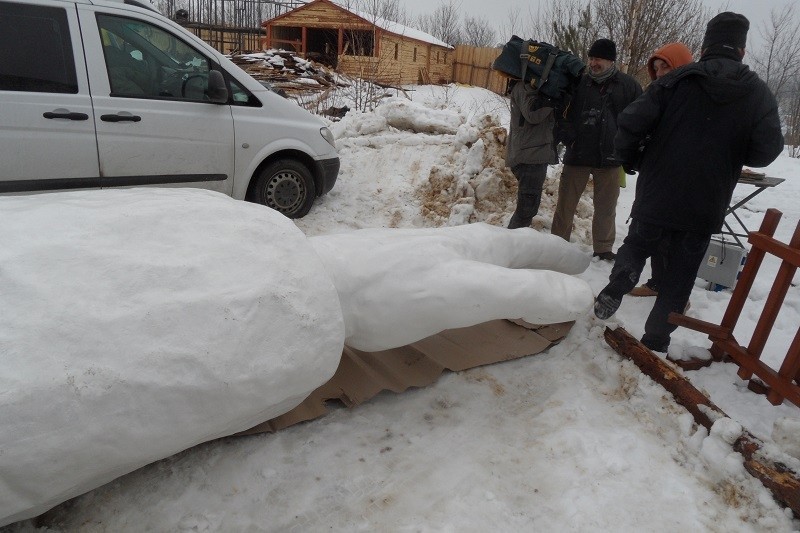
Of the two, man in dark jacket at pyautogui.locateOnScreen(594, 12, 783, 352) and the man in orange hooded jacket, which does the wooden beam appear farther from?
the man in orange hooded jacket

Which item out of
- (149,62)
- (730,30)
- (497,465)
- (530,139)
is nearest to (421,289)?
(497,465)

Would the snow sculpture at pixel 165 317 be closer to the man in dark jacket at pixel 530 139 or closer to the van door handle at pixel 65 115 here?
the man in dark jacket at pixel 530 139

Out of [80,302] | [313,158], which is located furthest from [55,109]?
[80,302]

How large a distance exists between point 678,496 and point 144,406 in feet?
6.71

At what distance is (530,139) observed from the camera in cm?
439

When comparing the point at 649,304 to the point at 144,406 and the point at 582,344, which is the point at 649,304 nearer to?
the point at 582,344

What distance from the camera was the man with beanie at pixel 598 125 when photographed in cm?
421

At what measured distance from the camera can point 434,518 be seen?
6.66 feet

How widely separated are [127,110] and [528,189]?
11.2 ft

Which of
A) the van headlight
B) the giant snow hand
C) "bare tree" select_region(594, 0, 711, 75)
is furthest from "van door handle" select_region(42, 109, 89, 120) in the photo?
"bare tree" select_region(594, 0, 711, 75)

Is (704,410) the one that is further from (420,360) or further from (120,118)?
(120,118)

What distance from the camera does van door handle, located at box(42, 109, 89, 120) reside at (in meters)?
4.10

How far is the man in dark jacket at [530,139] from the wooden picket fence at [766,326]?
5.78ft

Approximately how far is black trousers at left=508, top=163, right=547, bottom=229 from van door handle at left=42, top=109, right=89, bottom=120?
11.5ft
